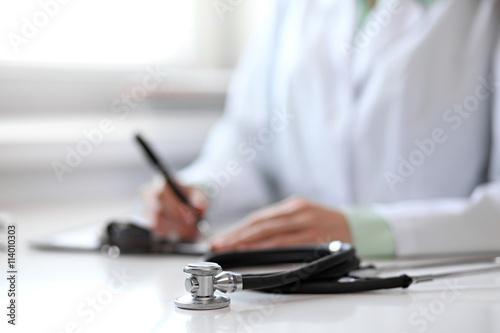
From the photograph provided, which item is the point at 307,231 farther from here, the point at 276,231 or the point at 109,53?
the point at 109,53

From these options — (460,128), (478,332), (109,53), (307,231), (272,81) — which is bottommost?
(478,332)

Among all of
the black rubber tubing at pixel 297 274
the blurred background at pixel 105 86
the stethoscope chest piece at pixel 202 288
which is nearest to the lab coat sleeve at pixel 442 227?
the black rubber tubing at pixel 297 274

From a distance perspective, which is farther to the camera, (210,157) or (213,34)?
(213,34)

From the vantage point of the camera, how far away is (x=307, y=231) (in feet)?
2.82

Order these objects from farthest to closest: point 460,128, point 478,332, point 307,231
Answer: point 460,128, point 307,231, point 478,332

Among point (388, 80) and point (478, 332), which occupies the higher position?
point (388, 80)

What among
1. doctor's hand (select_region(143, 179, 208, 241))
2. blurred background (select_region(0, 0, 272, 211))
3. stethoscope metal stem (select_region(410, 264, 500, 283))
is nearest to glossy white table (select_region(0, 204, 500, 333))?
stethoscope metal stem (select_region(410, 264, 500, 283))

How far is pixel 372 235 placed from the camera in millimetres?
847

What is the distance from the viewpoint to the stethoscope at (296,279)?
55 cm

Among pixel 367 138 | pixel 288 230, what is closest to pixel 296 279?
pixel 288 230

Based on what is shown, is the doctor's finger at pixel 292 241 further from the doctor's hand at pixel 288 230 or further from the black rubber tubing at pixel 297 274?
the black rubber tubing at pixel 297 274

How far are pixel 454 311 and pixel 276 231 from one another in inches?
13.9

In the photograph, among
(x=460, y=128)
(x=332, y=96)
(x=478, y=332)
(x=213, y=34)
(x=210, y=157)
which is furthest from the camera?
(x=213, y=34)

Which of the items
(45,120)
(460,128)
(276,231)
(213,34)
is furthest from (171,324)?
(213,34)
